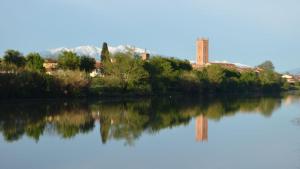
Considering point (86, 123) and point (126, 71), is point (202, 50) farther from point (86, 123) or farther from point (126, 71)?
point (86, 123)

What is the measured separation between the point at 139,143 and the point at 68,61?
35.4 meters

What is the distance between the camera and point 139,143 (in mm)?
19000

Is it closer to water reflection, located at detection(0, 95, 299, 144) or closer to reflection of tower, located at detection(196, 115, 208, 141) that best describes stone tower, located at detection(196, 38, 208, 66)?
water reflection, located at detection(0, 95, 299, 144)

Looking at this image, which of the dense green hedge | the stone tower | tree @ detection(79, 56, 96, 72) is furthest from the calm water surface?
the stone tower

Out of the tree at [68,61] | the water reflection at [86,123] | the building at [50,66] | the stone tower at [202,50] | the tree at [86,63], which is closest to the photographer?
the water reflection at [86,123]

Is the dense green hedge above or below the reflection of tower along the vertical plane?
above

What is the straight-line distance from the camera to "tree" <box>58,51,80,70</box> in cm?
5256

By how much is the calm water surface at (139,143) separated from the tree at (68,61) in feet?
73.0

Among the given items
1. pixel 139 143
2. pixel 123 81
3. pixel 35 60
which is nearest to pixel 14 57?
pixel 35 60

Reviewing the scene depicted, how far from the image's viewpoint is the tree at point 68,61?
172 feet

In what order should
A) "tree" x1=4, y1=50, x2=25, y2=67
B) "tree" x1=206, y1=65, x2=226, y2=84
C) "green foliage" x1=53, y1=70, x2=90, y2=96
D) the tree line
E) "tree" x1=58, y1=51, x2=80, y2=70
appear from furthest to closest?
"tree" x1=206, y1=65, x2=226, y2=84 < "tree" x1=58, y1=51, x2=80, y2=70 < "tree" x1=4, y1=50, x2=25, y2=67 < "green foliage" x1=53, y1=70, x2=90, y2=96 < the tree line

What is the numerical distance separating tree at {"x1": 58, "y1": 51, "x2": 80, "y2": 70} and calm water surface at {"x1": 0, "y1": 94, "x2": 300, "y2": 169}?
876 inches

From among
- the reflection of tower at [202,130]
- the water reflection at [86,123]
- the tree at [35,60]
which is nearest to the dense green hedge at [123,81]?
the tree at [35,60]

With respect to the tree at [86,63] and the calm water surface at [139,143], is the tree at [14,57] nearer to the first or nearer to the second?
the tree at [86,63]
